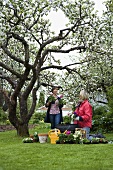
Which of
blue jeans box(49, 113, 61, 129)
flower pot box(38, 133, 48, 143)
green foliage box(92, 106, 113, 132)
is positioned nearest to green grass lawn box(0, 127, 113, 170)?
flower pot box(38, 133, 48, 143)

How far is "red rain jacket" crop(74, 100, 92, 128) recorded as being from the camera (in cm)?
1076

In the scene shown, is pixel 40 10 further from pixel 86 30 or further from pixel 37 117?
pixel 37 117

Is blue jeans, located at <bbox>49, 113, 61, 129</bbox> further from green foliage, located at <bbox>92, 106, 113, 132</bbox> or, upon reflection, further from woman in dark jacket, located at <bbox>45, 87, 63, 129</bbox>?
green foliage, located at <bbox>92, 106, 113, 132</bbox>

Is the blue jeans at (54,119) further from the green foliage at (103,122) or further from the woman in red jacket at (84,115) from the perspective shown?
the green foliage at (103,122)

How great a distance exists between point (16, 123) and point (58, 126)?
2.87 meters

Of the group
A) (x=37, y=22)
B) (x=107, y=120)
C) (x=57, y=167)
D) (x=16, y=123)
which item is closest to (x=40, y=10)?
(x=37, y=22)

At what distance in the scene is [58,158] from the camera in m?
7.38

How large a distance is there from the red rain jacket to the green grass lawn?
1842 mm

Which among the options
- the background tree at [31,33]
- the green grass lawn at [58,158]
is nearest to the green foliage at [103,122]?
the background tree at [31,33]

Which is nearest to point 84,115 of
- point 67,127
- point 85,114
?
point 85,114

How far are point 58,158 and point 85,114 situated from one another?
3.53 meters

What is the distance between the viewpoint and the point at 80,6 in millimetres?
13469

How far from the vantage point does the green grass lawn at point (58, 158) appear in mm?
6516

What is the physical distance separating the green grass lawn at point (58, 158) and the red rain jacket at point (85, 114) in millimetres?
1842
